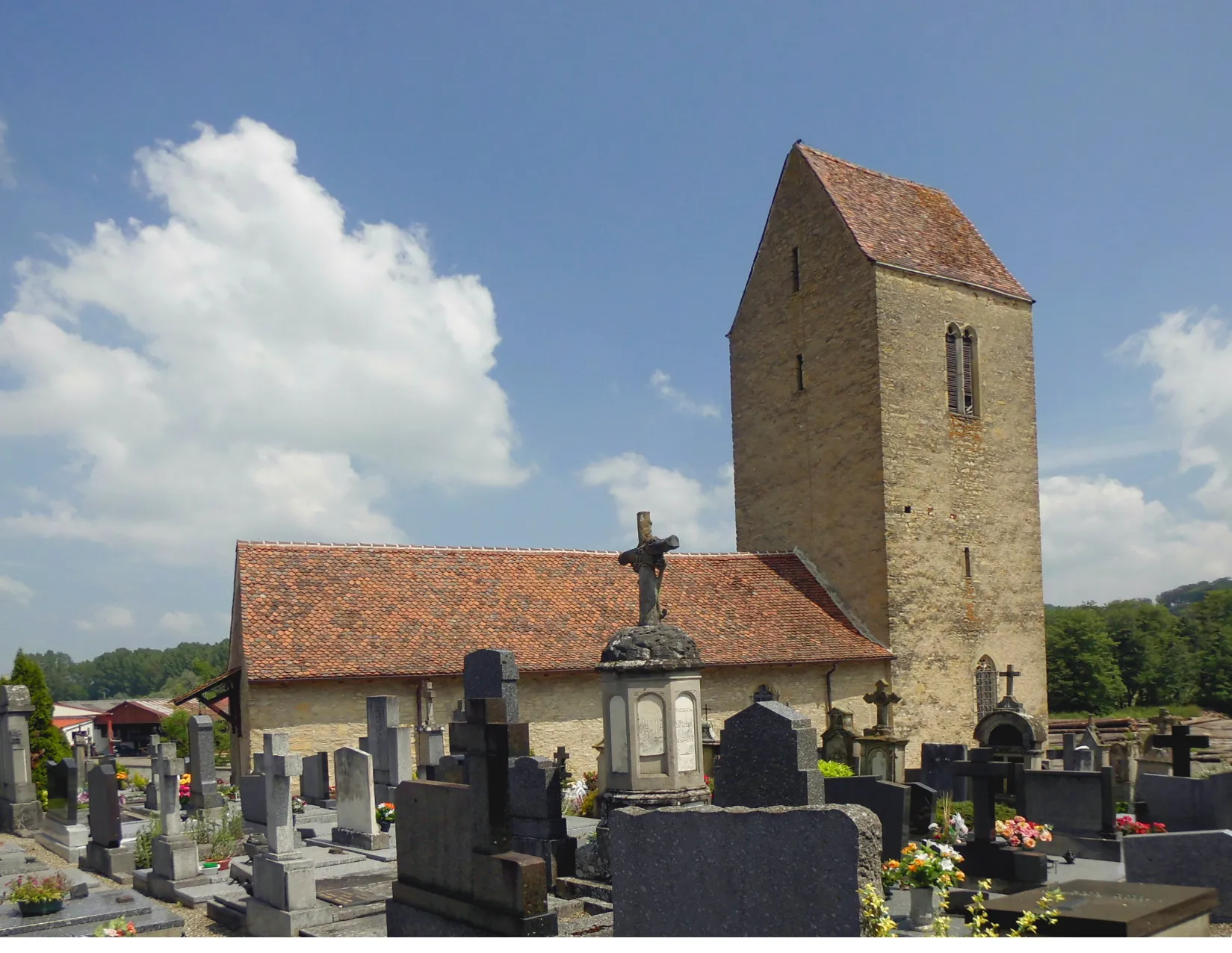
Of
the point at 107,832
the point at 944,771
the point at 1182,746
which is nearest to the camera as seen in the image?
the point at 107,832

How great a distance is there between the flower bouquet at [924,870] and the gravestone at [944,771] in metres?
8.76

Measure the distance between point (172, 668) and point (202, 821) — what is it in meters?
147

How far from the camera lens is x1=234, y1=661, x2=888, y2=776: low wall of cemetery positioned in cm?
1881

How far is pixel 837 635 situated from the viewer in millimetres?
25156

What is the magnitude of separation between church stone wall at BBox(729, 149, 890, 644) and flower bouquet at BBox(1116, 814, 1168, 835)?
12336 mm

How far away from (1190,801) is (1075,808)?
1427mm

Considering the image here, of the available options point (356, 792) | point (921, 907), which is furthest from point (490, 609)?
point (921, 907)

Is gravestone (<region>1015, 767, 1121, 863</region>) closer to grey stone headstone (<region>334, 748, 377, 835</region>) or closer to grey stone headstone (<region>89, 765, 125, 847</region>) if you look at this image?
grey stone headstone (<region>334, 748, 377, 835</region>)

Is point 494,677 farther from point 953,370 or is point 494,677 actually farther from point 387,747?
point 953,370

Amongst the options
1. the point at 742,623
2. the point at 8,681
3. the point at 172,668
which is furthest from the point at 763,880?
the point at 172,668

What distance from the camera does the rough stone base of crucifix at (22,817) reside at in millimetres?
16984

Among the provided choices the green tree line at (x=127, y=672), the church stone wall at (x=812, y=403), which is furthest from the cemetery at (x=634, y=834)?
the green tree line at (x=127, y=672)

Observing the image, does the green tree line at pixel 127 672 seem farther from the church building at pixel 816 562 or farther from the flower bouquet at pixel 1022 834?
the flower bouquet at pixel 1022 834

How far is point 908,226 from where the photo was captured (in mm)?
28625
